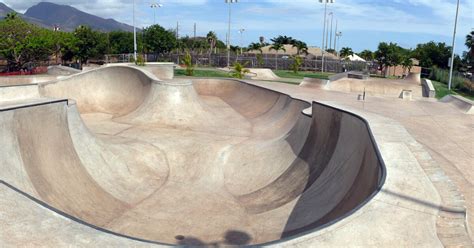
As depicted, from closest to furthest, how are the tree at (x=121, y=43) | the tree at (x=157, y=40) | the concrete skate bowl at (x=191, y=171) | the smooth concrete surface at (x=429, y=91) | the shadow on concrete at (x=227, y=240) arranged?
1. the shadow on concrete at (x=227, y=240)
2. the concrete skate bowl at (x=191, y=171)
3. the smooth concrete surface at (x=429, y=91)
4. the tree at (x=157, y=40)
5. the tree at (x=121, y=43)

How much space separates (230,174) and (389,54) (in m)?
47.1

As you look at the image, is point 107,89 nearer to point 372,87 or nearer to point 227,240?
point 227,240

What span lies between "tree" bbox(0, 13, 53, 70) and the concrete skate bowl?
24.7 m

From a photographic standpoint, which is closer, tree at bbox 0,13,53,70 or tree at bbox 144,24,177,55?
tree at bbox 0,13,53,70

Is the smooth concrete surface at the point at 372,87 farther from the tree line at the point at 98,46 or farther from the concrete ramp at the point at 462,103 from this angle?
the tree line at the point at 98,46

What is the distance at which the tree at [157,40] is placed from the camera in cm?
6521

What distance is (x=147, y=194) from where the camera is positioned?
10.7 metres

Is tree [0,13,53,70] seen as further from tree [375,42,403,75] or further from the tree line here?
tree [375,42,403,75]

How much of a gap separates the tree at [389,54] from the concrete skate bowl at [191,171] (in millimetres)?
40873

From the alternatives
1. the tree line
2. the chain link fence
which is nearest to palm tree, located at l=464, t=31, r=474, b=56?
the tree line

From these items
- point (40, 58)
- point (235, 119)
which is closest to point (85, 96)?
point (235, 119)

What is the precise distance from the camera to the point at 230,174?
486 inches

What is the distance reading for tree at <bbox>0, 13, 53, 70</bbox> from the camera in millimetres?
35500

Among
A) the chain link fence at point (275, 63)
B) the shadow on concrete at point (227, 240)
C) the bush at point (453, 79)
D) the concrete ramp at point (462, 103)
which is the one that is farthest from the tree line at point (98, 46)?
the shadow on concrete at point (227, 240)
